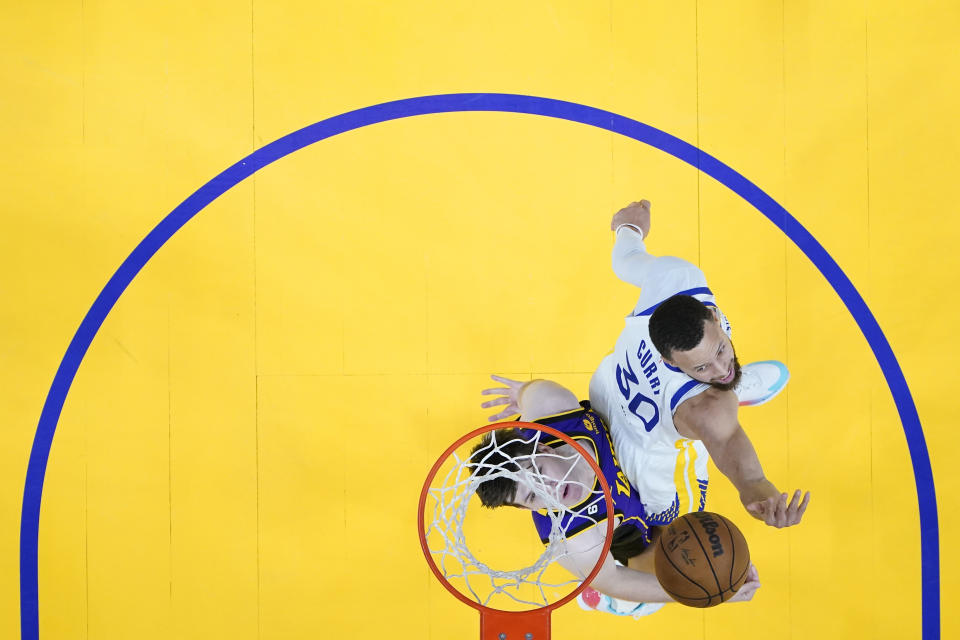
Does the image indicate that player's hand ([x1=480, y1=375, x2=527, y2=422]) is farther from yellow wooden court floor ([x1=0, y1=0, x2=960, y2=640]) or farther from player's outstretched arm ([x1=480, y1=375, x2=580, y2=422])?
yellow wooden court floor ([x1=0, y1=0, x2=960, y2=640])

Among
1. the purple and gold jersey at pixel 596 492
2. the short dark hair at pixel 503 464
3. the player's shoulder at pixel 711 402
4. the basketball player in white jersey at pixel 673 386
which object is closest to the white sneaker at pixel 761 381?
the basketball player in white jersey at pixel 673 386

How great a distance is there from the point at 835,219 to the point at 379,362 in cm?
253

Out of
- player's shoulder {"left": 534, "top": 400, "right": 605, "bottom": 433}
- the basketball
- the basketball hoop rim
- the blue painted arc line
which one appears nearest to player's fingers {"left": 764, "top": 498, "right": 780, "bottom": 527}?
the basketball

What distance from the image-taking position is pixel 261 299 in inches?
138

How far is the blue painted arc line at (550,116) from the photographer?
11.4 feet

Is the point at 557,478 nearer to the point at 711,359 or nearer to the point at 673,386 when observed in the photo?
the point at 673,386

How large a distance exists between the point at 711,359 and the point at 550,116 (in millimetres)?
Result: 1686

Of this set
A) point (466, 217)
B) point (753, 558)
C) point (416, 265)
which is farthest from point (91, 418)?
point (753, 558)

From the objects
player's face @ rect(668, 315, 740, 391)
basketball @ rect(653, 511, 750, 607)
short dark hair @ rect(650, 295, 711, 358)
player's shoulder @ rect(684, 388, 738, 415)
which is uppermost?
short dark hair @ rect(650, 295, 711, 358)

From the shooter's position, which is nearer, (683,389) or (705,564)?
(705,564)

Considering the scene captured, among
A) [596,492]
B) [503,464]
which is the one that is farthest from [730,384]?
[503,464]

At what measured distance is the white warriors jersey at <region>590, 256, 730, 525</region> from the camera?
2.65 meters

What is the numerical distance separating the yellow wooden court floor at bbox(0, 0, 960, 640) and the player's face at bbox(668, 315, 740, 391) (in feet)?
3.34

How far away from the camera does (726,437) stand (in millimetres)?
2477
